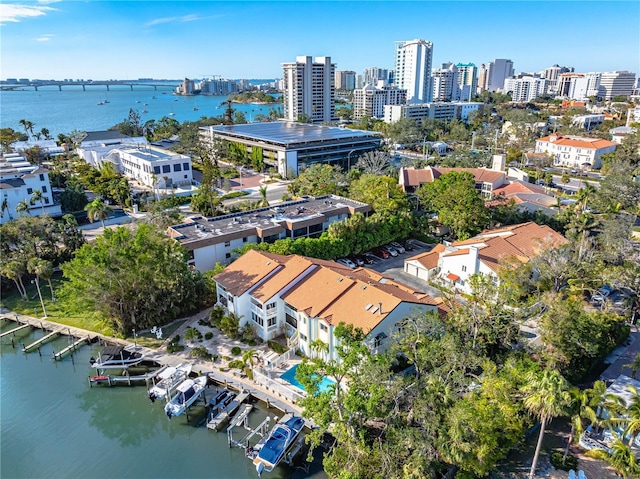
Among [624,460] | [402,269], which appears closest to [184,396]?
[624,460]

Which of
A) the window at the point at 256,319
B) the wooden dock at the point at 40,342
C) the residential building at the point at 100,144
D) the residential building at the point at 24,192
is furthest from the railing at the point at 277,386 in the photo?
the residential building at the point at 100,144

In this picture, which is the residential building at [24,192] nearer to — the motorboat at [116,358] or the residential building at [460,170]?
the motorboat at [116,358]

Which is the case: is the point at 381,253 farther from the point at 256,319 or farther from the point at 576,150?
the point at 576,150

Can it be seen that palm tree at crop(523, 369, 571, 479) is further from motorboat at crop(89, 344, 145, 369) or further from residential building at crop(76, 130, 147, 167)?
residential building at crop(76, 130, 147, 167)

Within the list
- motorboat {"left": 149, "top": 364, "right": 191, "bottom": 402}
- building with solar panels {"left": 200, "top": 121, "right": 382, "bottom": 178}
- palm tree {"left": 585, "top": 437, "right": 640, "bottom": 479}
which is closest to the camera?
palm tree {"left": 585, "top": 437, "right": 640, "bottom": 479}

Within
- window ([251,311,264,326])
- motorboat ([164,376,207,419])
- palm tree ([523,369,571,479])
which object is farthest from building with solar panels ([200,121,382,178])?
palm tree ([523,369,571,479])

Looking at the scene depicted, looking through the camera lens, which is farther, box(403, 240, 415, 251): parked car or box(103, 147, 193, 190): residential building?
box(103, 147, 193, 190): residential building

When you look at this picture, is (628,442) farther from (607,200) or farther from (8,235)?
(8,235)

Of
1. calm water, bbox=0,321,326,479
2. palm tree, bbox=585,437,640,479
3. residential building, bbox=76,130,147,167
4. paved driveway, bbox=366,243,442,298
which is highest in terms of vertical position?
residential building, bbox=76,130,147,167
